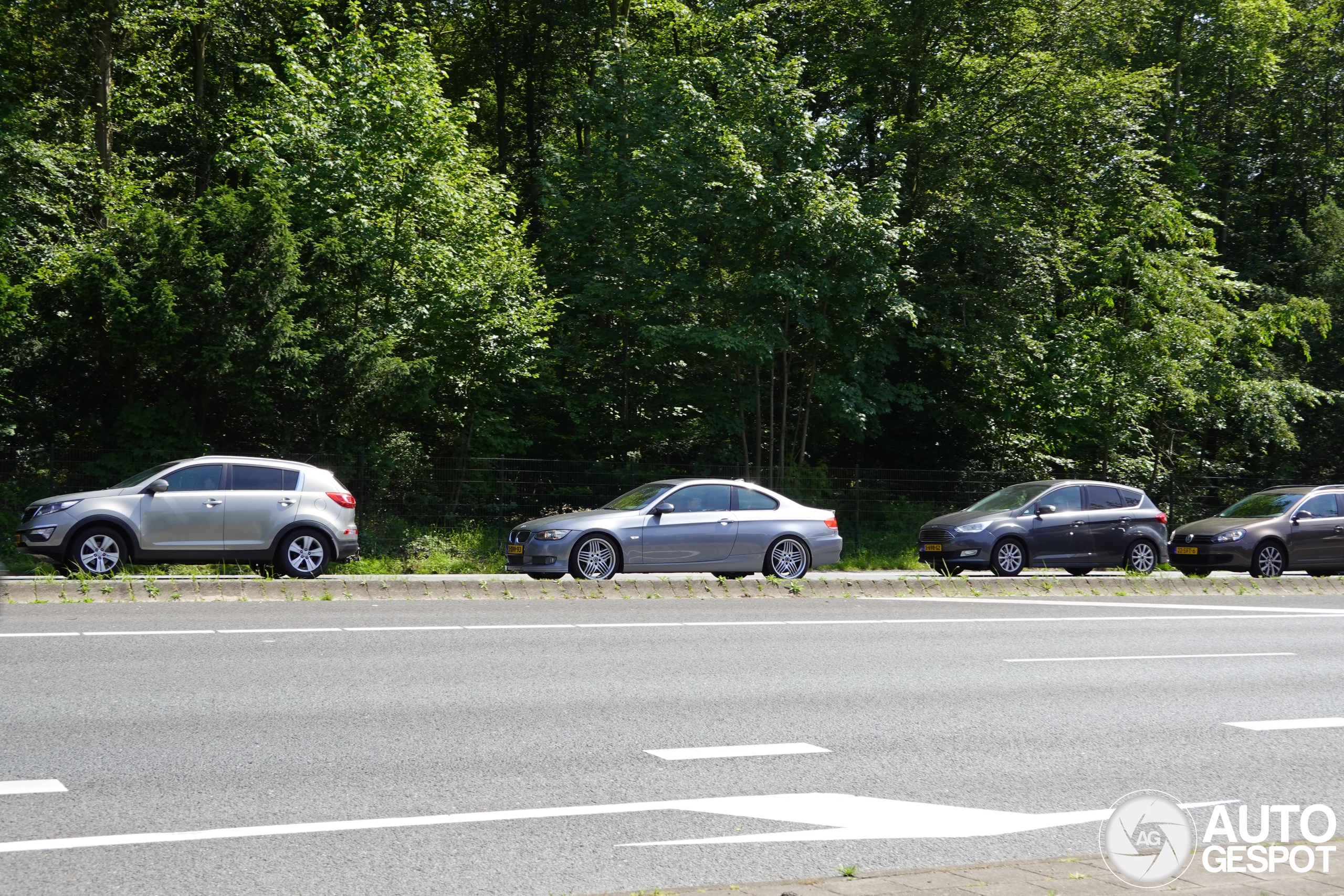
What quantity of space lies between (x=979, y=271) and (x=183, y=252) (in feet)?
57.9

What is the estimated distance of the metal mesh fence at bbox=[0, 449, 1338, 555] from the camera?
64.9 ft

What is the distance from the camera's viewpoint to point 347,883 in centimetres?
464

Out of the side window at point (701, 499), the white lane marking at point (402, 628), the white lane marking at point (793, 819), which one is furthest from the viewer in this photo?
the side window at point (701, 499)

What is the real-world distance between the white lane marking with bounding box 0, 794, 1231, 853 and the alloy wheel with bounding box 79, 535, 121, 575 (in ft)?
37.0

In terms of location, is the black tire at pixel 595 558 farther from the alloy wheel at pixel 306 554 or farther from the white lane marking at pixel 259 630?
the white lane marking at pixel 259 630

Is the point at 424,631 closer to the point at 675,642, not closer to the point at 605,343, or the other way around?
the point at 675,642

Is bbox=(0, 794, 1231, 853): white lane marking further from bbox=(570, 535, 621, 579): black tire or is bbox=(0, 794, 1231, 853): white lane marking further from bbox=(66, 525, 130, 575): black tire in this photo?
bbox=(66, 525, 130, 575): black tire

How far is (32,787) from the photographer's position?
231 inches

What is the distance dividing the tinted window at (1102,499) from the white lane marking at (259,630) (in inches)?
559

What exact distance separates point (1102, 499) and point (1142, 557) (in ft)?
4.17

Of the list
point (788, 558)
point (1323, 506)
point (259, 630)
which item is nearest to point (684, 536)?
point (788, 558)

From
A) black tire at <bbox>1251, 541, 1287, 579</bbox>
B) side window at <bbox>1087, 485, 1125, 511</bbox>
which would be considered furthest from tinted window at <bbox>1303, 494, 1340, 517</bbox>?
side window at <bbox>1087, 485, 1125, 511</bbox>

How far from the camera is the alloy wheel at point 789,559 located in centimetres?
1783

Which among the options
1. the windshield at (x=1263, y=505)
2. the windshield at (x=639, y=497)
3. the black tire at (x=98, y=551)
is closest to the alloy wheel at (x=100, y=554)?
the black tire at (x=98, y=551)
